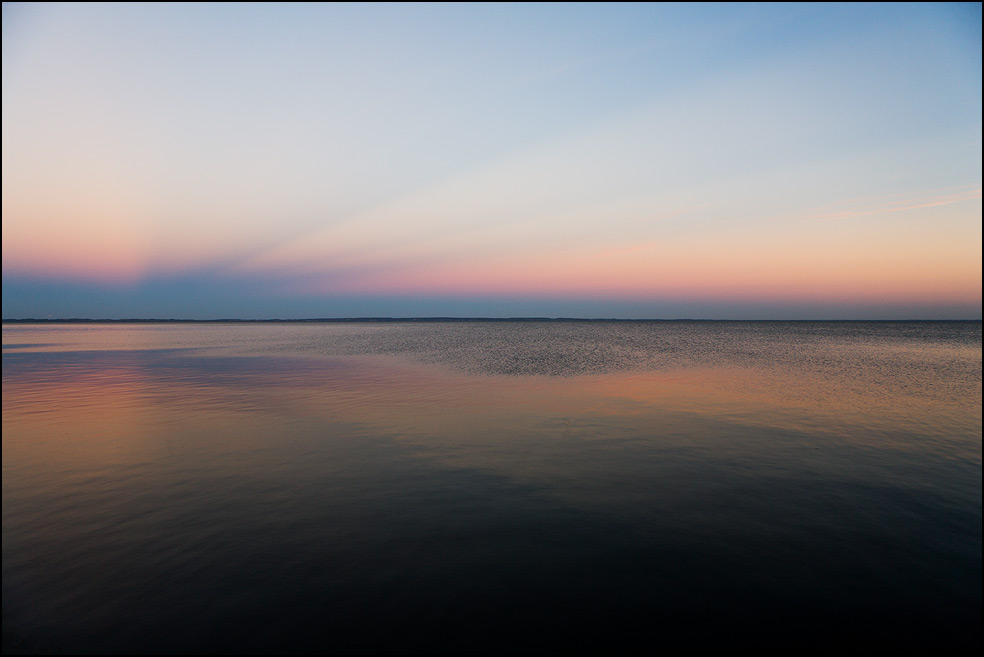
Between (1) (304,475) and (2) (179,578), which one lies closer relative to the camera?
(2) (179,578)

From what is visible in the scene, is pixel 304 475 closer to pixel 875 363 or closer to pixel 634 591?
pixel 634 591

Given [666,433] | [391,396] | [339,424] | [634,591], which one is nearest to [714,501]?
[634,591]

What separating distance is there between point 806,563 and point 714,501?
252 cm

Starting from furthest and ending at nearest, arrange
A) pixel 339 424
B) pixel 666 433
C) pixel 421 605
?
pixel 339 424 → pixel 666 433 → pixel 421 605

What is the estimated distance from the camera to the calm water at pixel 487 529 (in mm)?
6016

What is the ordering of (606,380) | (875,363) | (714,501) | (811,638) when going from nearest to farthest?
(811,638) → (714,501) → (606,380) → (875,363)

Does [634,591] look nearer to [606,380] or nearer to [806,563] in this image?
[806,563]

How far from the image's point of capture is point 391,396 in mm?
23359

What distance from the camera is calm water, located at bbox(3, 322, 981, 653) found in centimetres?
602

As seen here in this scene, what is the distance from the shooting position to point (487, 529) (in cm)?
868

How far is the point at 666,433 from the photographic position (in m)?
15.9

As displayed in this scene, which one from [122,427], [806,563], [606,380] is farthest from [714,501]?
[606,380]

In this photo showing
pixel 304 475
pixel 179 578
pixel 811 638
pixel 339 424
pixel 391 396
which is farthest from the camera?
pixel 391 396

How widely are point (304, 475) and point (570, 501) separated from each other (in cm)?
625
